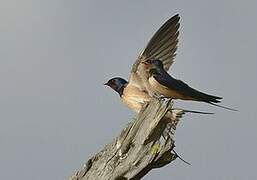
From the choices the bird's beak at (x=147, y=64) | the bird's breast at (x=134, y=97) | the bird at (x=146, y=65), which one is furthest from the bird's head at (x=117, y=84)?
the bird's beak at (x=147, y=64)

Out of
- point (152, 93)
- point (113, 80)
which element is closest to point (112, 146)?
point (152, 93)

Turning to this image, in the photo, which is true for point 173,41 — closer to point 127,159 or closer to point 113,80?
point 113,80

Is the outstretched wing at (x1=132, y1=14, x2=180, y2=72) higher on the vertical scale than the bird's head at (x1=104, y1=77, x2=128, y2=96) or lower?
higher

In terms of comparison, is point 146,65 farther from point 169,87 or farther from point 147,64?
point 169,87

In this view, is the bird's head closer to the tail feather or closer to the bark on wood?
the tail feather

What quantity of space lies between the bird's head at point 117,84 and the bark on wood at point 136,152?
340 cm

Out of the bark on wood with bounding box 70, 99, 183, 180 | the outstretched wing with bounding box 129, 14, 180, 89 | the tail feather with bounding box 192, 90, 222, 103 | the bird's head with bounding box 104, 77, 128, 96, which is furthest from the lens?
the outstretched wing with bounding box 129, 14, 180, 89

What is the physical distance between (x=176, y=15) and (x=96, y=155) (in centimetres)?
418

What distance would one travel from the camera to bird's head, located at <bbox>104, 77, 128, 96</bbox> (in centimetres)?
714

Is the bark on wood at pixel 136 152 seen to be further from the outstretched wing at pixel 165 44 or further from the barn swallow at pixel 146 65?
the outstretched wing at pixel 165 44

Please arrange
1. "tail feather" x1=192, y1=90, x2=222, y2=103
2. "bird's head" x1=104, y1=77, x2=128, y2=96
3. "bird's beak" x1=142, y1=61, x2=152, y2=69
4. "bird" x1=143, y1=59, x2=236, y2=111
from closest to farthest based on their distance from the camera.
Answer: "tail feather" x1=192, y1=90, x2=222, y2=103
"bird" x1=143, y1=59, x2=236, y2=111
"bird's beak" x1=142, y1=61, x2=152, y2=69
"bird's head" x1=104, y1=77, x2=128, y2=96

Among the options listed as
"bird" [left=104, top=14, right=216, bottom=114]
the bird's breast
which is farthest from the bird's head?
the bird's breast

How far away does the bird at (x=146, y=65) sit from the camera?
650 centimetres

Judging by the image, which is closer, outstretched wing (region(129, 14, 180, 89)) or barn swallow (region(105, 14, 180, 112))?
barn swallow (region(105, 14, 180, 112))
